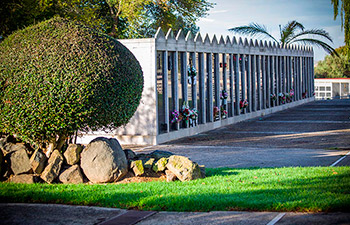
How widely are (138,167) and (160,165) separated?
392mm

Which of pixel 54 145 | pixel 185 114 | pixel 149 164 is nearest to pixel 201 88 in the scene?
pixel 185 114

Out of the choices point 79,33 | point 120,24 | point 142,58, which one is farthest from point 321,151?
point 120,24

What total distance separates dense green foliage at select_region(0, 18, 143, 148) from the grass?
1.07m

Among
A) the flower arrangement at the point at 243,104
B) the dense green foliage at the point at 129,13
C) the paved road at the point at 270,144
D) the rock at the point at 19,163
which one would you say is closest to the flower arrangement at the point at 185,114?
the paved road at the point at 270,144

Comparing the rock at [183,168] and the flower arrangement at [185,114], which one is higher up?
the flower arrangement at [185,114]

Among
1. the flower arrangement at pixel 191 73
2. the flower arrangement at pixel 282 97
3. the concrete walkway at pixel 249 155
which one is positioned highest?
the flower arrangement at pixel 191 73

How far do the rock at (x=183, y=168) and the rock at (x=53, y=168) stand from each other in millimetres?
1923

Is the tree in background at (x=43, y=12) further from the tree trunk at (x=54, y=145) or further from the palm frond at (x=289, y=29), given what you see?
the palm frond at (x=289, y=29)

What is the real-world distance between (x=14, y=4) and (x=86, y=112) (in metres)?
11.6

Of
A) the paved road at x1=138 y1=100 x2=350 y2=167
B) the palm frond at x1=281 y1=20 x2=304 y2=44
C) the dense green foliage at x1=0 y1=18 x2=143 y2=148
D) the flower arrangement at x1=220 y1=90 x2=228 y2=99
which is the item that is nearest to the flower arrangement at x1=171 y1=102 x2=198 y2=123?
the paved road at x1=138 y1=100 x2=350 y2=167

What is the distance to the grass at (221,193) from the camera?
19.8ft

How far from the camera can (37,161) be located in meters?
8.16

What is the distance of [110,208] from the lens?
20.7ft

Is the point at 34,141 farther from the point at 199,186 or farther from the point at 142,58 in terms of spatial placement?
the point at 142,58
